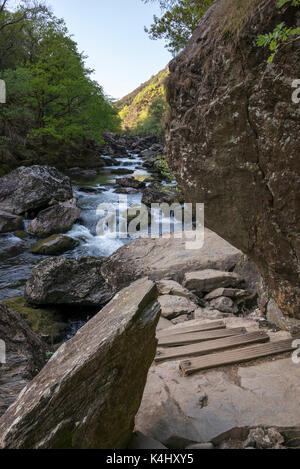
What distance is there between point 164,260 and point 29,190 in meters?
8.40

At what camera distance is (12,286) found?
810 centimetres

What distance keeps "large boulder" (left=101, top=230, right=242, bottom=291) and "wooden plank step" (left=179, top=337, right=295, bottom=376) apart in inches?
137

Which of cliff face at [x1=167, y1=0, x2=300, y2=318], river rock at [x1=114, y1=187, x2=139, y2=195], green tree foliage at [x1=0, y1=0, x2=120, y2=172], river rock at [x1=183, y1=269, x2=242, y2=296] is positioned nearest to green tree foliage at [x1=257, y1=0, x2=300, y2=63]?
cliff face at [x1=167, y1=0, x2=300, y2=318]

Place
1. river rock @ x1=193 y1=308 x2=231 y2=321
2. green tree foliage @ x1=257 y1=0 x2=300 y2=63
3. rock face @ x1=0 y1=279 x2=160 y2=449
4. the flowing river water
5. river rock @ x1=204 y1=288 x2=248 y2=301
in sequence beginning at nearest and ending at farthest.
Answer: rock face @ x1=0 y1=279 x2=160 y2=449
green tree foliage @ x1=257 y1=0 x2=300 y2=63
river rock @ x1=193 y1=308 x2=231 y2=321
river rock @ x1=204 y1=288 x2=248 y2=301
the flowing river water

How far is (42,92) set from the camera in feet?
70.4

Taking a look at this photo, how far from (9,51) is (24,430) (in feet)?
88.5

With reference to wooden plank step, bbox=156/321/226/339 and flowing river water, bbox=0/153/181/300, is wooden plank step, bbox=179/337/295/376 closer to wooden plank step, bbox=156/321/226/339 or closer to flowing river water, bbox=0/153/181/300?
wooden plank step, bbox=156/321/226/339

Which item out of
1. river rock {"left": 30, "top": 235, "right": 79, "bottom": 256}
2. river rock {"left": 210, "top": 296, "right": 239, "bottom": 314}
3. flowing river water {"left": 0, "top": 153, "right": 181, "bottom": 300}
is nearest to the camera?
river rock {"left": 210, "top": 296, "right": 239, "bottom": 314}

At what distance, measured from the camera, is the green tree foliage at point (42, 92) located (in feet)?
61.3

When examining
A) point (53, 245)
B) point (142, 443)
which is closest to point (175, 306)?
point (142, 443)

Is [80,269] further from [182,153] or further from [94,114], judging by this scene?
[94,114]

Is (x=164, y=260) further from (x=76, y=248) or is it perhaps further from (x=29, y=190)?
(x=29, y=190)

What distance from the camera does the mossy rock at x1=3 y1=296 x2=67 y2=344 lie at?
6031 mm

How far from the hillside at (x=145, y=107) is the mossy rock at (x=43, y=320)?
492 cm
